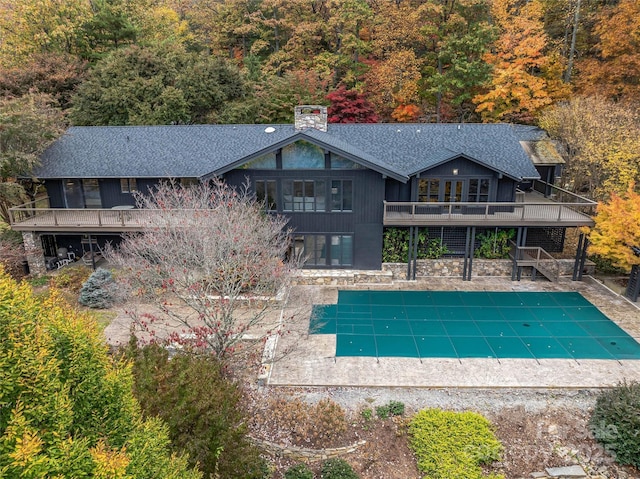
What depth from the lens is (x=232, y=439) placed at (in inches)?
371

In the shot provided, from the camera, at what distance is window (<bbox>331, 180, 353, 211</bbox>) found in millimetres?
A: 20828

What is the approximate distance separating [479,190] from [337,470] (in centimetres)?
1534

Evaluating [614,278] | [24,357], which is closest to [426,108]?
[614,278]

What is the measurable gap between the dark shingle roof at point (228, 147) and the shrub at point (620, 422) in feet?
36.7

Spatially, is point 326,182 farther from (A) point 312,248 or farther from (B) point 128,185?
(B) point 128,185

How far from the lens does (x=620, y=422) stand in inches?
470

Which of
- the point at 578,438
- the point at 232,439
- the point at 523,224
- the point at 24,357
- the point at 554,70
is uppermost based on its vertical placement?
the point at 554,70

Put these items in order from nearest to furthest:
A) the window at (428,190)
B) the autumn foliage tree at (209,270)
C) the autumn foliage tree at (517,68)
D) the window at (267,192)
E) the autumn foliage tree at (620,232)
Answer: the autumn foliage tree at (209,270)
the autumn foliage tree at (620,232)
the window at (267,192)
the window at (428,190)
the autumn foliage tree at (517,68)

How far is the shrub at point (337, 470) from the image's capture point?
10.7 m

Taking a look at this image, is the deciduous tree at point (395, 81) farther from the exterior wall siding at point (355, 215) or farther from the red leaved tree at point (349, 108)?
the exterior wall siding at point (355, 215)

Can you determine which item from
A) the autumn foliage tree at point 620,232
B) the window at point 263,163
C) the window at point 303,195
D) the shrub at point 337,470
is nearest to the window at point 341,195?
the window at point 303,195

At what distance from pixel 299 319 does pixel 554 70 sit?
91.5ft

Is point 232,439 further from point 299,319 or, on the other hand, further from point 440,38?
point 440,38

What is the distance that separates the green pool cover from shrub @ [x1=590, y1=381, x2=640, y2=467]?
2.96 meters
